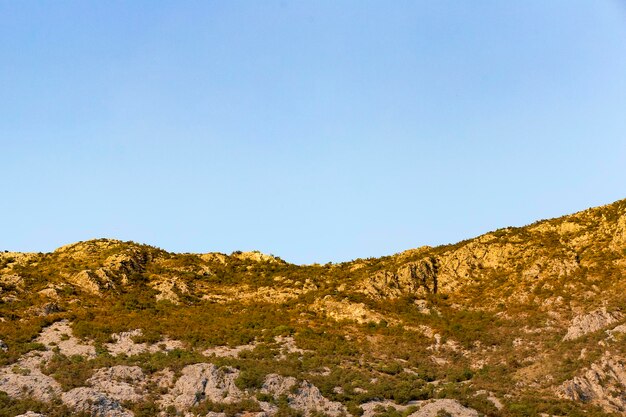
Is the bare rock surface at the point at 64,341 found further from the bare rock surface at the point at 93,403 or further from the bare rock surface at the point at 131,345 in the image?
the bare rock surface at the point at 93,403

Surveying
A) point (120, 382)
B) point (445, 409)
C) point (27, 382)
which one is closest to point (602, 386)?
point (445, 409)

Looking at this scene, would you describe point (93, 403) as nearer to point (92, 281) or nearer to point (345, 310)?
point (345, 310)

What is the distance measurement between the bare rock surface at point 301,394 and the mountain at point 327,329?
129 mm

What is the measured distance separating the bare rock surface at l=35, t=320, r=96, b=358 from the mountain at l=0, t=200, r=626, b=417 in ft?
0.89

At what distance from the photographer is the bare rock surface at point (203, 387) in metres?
46.6

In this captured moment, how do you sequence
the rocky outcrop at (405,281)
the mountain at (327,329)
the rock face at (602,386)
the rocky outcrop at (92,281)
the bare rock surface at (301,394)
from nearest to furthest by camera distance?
the rock face at (602,386), the bare rock surface at (301,394), the mountain at (327,329), the rocky outcrop at (405,281), the rocky outcrop at (92,281)

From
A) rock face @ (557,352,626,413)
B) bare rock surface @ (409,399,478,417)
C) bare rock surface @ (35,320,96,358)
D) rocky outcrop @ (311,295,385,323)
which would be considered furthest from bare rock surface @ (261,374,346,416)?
rocky outcrop @ (311,295,385,323)

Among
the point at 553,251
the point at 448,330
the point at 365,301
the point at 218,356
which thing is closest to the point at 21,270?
the point at 218,356

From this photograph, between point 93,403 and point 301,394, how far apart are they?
1555 cm

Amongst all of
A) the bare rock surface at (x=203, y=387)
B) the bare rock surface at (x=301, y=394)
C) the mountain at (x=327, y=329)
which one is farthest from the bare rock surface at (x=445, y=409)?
the bare rock surface at (x=203, y=387)

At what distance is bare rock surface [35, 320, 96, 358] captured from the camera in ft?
186

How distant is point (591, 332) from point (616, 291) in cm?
892

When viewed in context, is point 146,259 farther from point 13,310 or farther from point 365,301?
point 365,301

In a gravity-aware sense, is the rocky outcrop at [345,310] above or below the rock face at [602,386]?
above
